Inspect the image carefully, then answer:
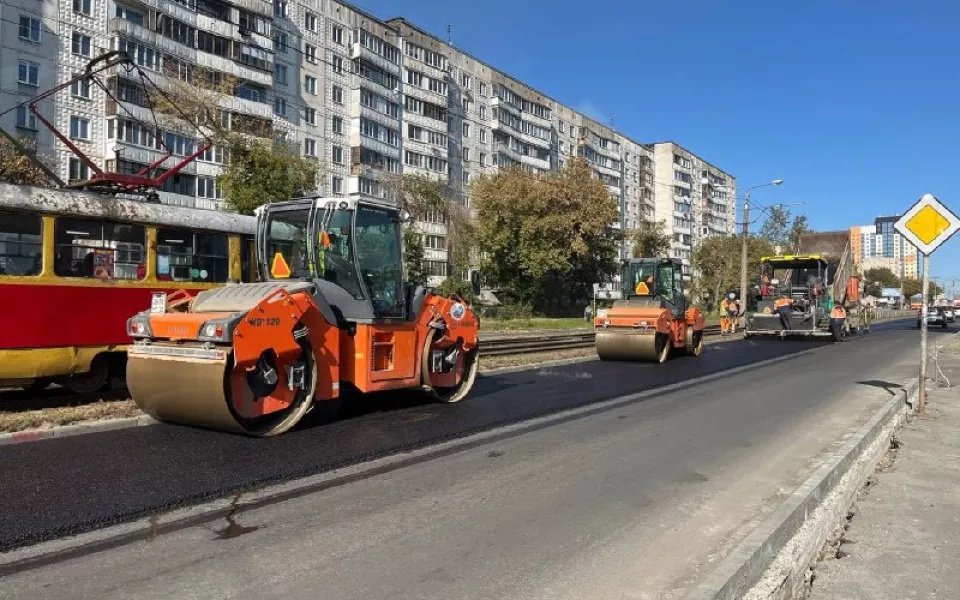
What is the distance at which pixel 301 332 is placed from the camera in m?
7.73

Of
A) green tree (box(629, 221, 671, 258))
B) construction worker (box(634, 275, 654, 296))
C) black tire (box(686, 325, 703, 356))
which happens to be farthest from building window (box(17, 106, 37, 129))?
green tree (box(629, 221, 671, 258))

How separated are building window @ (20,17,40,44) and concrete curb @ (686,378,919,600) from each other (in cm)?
3857

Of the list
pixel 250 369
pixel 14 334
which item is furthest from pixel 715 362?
pixel 14 334

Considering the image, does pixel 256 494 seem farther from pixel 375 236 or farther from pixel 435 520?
pixel 375 236

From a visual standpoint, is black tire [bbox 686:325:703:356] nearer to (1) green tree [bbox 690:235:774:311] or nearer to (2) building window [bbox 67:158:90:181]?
(2) building window [bbox 67:158:90:181]

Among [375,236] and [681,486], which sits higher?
[375,236]

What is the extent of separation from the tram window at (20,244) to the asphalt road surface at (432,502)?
2.73 metres

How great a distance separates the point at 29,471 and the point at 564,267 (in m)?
41.7

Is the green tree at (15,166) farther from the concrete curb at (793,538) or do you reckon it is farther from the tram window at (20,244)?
the concrete curb at (793,538)

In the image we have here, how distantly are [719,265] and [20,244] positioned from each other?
2468 inches

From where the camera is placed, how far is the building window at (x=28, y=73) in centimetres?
3312

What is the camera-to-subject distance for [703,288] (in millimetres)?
67062

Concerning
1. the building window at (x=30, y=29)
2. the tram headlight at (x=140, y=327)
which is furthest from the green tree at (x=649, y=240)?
the tram headlight at (x=140, y=327)

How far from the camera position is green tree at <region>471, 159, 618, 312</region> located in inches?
1804
